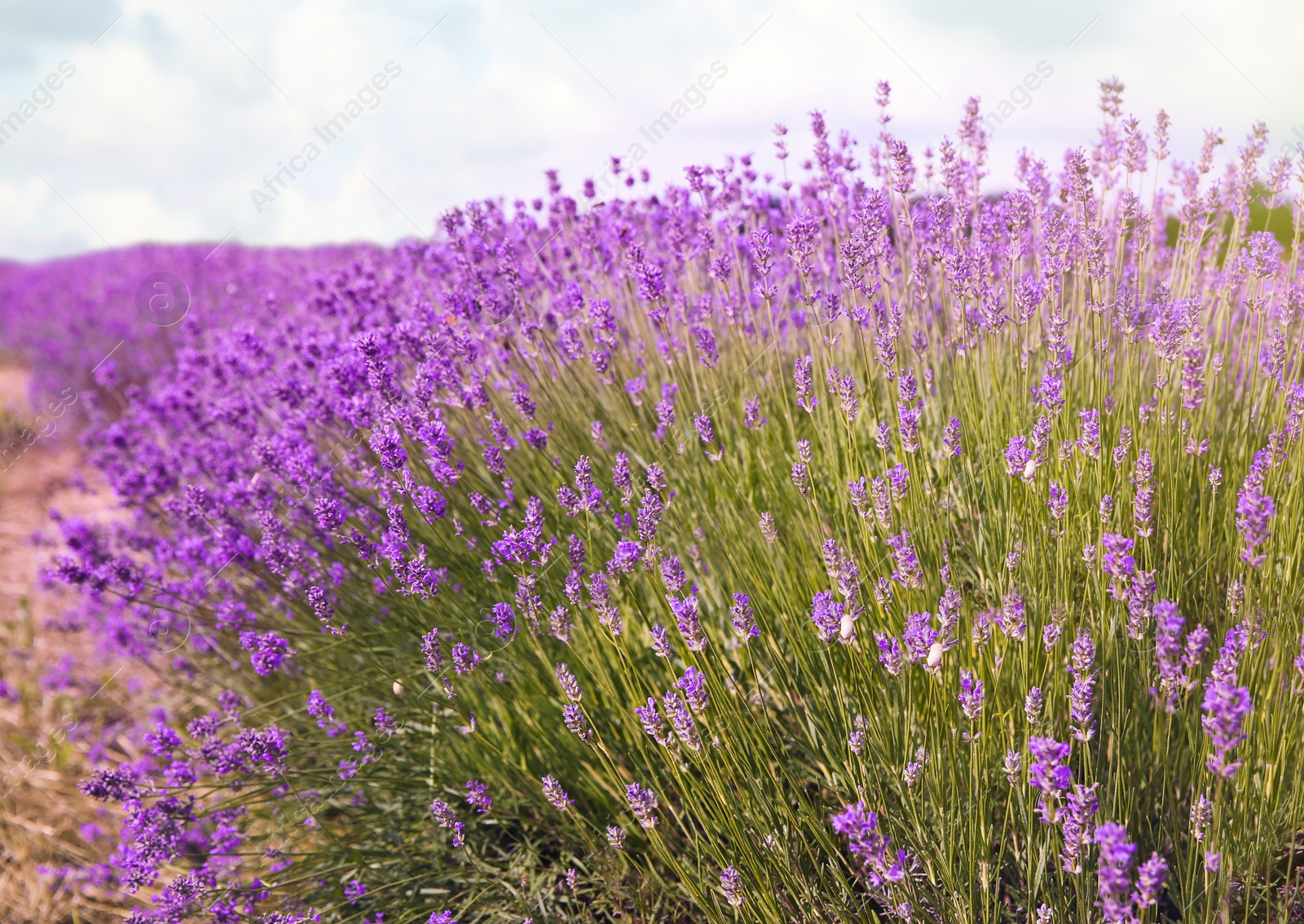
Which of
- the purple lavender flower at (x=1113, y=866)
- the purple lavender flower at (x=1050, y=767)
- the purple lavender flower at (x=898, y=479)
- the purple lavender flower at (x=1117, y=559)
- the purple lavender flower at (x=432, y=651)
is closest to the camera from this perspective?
the purple lavender flower at (x=1113, y=866)

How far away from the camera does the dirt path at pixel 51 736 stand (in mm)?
3672

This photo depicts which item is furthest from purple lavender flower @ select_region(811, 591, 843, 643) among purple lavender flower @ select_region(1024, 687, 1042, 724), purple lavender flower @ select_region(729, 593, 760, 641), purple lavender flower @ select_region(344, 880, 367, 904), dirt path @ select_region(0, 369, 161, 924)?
dirt path @ select_region(0, 369, 161, 924)

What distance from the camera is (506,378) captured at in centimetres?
343

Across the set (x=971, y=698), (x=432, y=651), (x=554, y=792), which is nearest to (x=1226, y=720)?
(x=971, y=698)

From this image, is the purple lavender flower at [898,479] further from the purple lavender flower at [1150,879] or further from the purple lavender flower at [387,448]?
the purple lavender flower at [387,448]

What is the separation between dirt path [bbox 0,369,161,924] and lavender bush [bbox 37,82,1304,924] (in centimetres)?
62

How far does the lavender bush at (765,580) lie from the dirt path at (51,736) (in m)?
0.62

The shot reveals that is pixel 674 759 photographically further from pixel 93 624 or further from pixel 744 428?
pixel 93 624

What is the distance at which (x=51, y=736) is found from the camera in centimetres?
454

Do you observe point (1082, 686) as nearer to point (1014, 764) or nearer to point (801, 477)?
point (1014, 764)

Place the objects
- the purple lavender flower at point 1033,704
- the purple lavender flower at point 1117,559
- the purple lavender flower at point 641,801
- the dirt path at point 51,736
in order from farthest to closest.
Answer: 1. the dirt path at point 51,736
2. the purple lavender flower at point 641,801
3. the purple lavender flower at point 1117,559
4. the purple lavender flower at point 1033,704

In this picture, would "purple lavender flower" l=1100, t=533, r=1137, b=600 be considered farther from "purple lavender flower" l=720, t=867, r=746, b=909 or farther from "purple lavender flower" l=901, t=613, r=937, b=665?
"purple lavender flower" l=720, t=867, r=746, b=909

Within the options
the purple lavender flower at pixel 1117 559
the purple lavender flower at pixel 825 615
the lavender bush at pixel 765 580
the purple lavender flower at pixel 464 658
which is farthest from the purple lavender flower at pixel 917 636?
the purple lavender flower at pixel 464 658

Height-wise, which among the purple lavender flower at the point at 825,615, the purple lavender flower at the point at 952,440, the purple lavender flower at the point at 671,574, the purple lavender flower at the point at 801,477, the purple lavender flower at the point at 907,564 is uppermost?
the purple lavender flower at the point at 952,440
